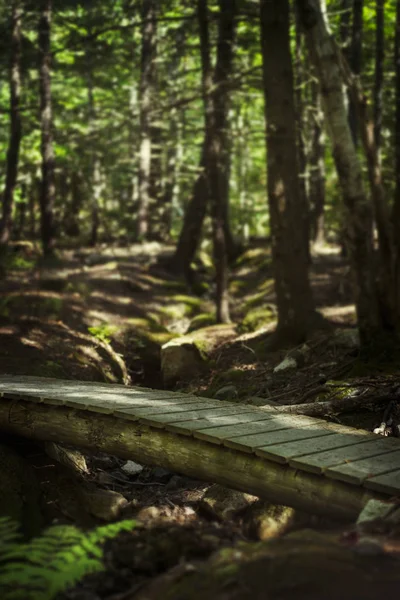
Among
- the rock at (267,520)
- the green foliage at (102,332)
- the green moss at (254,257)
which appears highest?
the green moss at (254,257)

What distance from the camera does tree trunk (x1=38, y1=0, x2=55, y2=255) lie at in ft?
62.6

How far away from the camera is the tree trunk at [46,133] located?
62.6ft

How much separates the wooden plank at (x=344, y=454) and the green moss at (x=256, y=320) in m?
8.43

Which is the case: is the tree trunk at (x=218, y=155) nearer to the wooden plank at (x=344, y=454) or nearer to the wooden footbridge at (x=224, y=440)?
the wooden footbridge at (x=224, y=440)

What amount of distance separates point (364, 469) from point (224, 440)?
1.09 metres

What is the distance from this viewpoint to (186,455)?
16.0ft

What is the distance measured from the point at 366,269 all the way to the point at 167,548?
19.0ft

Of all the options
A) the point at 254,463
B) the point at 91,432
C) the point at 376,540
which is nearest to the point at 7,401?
the point at 91,432

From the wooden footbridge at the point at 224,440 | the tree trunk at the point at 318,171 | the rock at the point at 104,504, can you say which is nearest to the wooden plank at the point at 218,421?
the wooden footbridge at the point at 224,440

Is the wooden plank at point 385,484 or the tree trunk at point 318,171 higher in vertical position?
the tree trunk at point 318,171

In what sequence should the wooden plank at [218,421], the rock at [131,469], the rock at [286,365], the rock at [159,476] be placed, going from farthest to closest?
the rock at [286,365]
the rock at [131,469]
the rock at [159,476]
the wooden plank at [218,421]

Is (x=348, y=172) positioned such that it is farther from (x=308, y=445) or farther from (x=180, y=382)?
(x=308, y=445)

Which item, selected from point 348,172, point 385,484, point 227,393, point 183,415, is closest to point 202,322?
point 227,393

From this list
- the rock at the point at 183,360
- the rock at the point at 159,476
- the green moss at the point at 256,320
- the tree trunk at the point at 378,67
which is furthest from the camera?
the tree trunk at the point at 378,67
